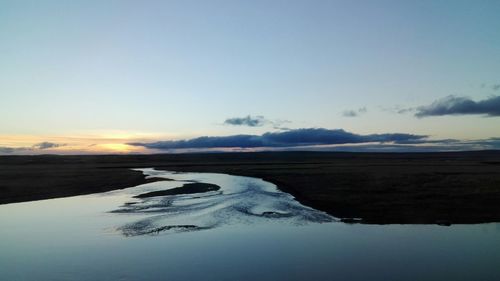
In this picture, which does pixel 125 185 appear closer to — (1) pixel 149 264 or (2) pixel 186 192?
(2) pixel 186 192

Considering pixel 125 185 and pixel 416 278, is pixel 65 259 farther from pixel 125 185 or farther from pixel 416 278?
pixel 125 185

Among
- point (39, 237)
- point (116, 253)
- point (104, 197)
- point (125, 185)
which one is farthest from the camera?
point (125, 185)

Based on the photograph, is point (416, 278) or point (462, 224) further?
point (462, 224)

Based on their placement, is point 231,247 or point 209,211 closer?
point 231,247

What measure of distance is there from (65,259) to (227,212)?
1479cm

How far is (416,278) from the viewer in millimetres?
15164

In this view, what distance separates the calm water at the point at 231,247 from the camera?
628 inches

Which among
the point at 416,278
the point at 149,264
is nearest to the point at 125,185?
the point at 149,264

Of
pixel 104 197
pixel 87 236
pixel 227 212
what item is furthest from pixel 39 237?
pixel 104 197

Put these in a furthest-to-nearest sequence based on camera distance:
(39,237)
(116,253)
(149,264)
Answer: (39,237) < (116,253) < (149,264)

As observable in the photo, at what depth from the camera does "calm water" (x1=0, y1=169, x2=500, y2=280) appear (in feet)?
52.3

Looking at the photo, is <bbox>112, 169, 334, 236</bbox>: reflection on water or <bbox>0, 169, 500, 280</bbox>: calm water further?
<bbox>112, 169, 334, 236</bbox>: reflection on water

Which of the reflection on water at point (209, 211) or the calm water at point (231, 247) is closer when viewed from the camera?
the calm water at point (231, 247)

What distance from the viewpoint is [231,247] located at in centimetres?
2025
